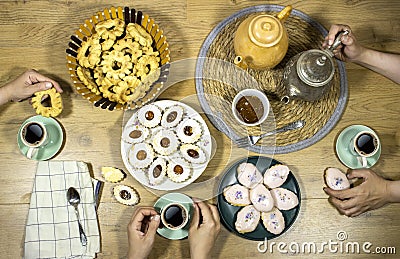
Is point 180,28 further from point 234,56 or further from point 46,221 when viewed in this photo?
point 46,221

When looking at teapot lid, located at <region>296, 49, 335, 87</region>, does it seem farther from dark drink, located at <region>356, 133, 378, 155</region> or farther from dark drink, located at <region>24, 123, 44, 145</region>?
dark drink, located at <region>24, 123, 44, 145</region>

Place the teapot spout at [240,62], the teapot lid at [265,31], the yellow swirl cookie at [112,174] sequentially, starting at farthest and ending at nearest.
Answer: the yellow swirl cookie at [112,174]
the teapot spout at [240,62]
the teapot lid at [265,31]

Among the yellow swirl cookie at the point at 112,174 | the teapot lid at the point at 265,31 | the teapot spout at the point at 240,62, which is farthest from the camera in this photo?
the yellow swirl cookie at the point at 112,174

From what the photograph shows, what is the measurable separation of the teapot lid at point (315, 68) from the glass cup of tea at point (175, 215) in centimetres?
51

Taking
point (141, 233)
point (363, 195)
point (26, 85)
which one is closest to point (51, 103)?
point (26, 85)

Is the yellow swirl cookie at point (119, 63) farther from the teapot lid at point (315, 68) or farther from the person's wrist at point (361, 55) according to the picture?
the person's wrist at point (361, 55)

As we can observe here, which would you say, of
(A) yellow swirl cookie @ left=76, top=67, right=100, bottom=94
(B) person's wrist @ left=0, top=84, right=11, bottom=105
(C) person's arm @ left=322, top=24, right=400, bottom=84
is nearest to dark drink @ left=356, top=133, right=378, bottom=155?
(C) person's arm @ left=322, top=24, right=400, bottom=84

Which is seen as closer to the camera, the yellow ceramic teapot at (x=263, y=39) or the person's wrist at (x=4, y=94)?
the yellow ceramic teapot at (x=263, y=39)

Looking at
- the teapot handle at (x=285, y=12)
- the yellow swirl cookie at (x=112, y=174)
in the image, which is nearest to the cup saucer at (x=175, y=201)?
the yellow swirl cookie at (x=112, y=174)

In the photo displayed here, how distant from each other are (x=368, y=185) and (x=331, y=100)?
282 mm

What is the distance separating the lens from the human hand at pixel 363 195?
53.1 inches

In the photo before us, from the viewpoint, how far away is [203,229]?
132 cm

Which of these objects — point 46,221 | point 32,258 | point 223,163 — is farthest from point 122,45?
point 32,258

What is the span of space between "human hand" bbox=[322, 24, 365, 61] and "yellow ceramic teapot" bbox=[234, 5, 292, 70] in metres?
0.16
